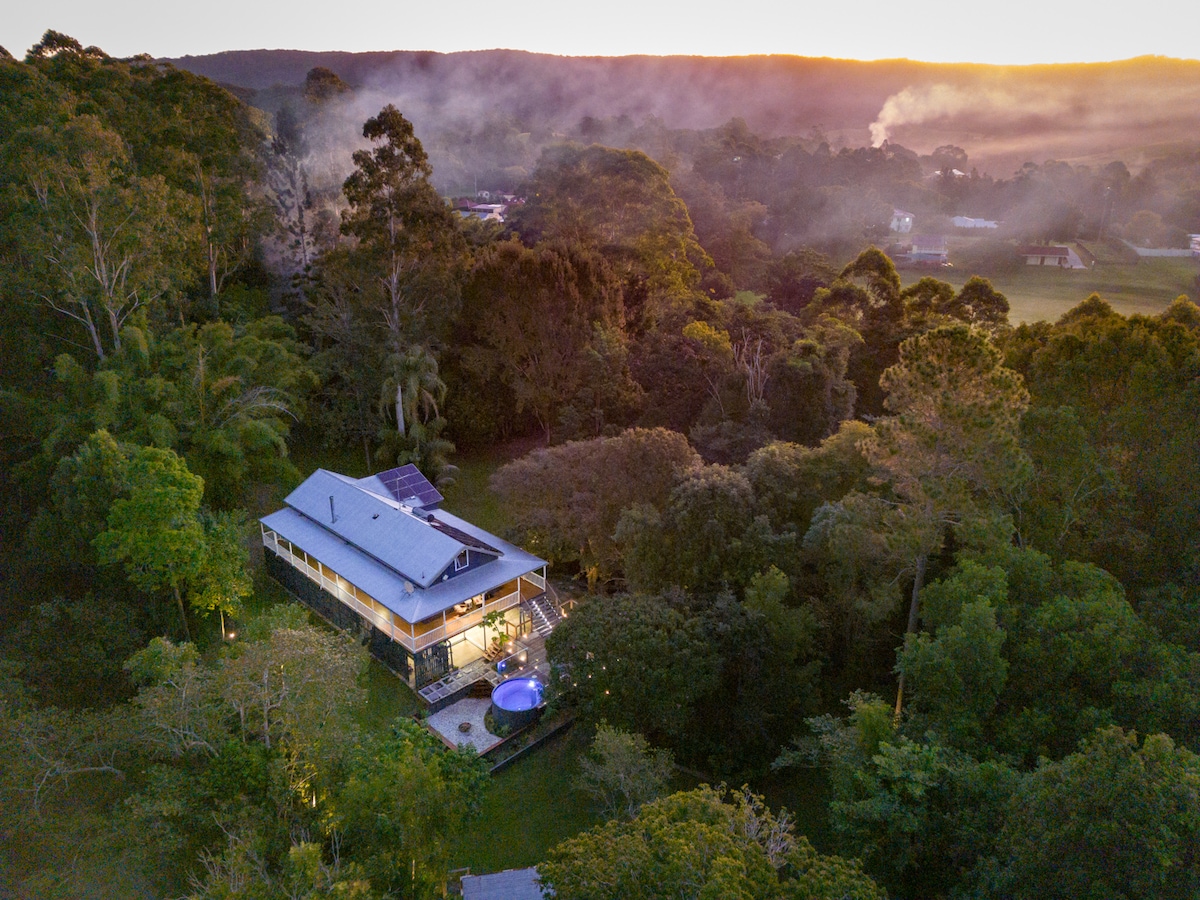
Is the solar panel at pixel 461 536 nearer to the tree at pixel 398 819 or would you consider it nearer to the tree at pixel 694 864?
the tree at pixel 398 819

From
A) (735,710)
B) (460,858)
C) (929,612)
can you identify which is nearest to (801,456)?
(929,612)

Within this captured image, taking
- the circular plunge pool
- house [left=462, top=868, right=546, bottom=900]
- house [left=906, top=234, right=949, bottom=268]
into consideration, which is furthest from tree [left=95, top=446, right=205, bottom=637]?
house [left=906, top=234, right=949, bottom=268]

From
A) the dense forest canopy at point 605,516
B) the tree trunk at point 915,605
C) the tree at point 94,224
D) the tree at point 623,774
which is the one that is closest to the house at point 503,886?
the dense forest canopy at point 605,516

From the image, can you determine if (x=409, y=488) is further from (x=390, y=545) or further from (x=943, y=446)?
(x=943, y=446)

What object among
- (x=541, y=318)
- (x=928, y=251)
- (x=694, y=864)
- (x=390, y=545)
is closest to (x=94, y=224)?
(x=390, y=545)

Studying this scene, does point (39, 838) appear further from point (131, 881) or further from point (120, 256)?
point (120, 256)
